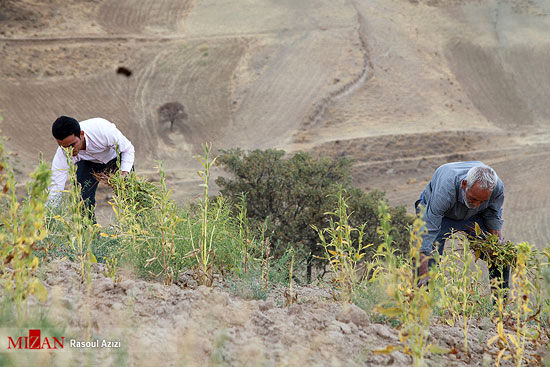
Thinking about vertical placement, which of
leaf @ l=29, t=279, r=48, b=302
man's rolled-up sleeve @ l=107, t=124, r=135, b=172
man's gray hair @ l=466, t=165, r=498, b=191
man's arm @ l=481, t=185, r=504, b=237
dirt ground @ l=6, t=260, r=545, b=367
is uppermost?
man's rolled-up sleeve @ l=107, t=124, r=135, b=172

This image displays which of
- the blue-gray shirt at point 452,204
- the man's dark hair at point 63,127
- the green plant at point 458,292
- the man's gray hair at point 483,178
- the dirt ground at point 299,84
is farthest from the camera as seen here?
the dirt ground at point 299,84

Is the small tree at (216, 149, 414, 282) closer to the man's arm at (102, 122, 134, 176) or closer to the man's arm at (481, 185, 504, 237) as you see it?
the man's arm at (102, 122, 134, 176)

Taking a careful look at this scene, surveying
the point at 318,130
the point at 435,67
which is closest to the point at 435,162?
the point at 318,130

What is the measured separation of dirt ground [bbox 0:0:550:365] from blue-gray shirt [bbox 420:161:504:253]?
10.8 metres

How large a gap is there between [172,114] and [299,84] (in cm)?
504

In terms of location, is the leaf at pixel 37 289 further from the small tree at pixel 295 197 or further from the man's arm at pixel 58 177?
the small tree at pixel 295 197

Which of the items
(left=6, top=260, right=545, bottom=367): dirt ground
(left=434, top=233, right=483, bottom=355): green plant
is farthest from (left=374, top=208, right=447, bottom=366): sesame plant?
(left=434, top=233, right=483, bottom=355): green plant

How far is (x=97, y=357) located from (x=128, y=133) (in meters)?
17.9

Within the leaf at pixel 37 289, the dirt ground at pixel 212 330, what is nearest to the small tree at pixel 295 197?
the dirt ground at pixel 212 330

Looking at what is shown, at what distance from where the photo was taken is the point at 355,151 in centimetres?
1833

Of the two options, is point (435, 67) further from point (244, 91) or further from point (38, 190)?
point (38, 190)

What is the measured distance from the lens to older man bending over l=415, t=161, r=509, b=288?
13.7 ft

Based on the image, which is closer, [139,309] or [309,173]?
[139,309]

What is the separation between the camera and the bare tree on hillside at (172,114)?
64.8 ft
